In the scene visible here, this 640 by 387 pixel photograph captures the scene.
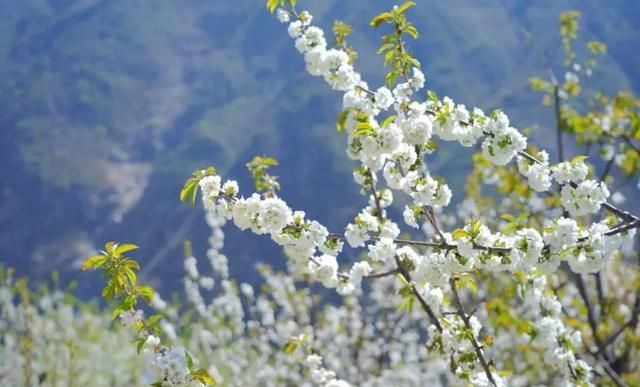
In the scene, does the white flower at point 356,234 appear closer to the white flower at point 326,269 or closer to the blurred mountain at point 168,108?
the white flower at point 326,269

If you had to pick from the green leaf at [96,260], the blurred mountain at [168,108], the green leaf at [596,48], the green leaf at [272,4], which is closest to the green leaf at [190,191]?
the green leaf at [96,260]

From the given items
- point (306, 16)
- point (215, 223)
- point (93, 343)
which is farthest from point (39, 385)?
point (306, 16)

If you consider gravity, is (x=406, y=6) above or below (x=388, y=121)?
above

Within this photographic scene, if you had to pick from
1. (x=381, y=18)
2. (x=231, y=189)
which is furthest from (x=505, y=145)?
(x=231, y=189)

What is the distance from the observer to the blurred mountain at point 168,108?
5325cm

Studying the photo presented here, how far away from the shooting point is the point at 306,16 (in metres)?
3.48

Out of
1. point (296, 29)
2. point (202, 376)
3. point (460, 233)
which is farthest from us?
point (296, 29)

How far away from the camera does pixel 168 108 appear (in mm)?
68750

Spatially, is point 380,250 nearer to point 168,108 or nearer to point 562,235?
point 562,235

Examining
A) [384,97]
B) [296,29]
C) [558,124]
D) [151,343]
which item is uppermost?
[558,124]

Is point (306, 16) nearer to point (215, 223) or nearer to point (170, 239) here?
point (215, 223)

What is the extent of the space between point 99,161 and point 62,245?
33.7ft

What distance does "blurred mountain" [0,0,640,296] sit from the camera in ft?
175

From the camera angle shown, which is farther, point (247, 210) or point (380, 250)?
point (380, 250)
